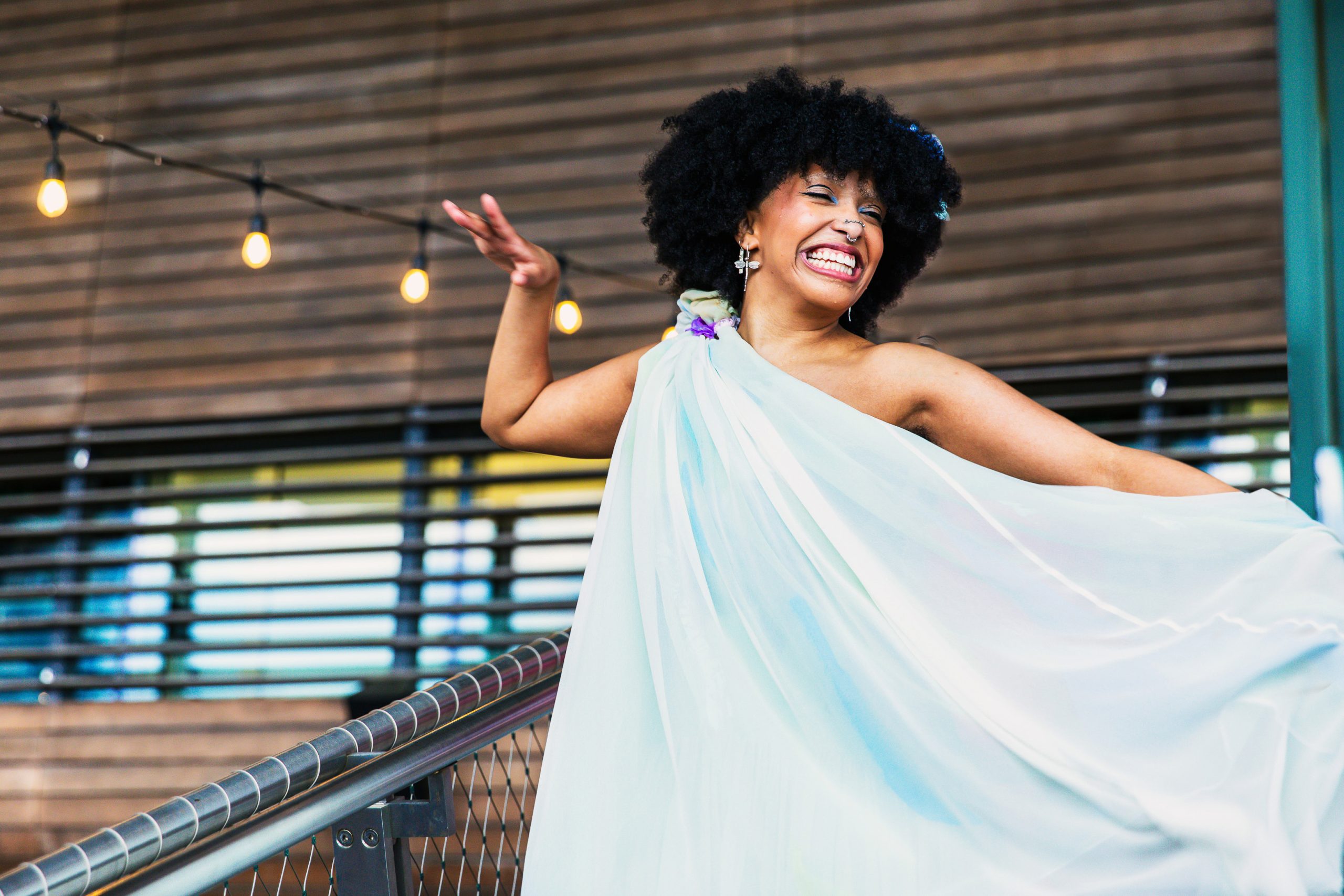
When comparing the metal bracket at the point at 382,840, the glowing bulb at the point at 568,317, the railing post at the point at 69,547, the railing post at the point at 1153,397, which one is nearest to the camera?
the metal bracket at the point at 382,840

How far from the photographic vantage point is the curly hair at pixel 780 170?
1981 mm

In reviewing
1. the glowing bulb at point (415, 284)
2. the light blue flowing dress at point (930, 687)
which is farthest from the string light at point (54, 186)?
the light blue flowing dress at point (930, 687)

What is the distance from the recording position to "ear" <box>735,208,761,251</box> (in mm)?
2059

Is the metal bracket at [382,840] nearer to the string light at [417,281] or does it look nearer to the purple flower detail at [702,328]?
the purple flower detail at [702,328]

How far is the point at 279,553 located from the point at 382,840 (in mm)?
4863

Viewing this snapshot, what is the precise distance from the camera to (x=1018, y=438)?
174cm

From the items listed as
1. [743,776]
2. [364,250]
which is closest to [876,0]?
[364,250]

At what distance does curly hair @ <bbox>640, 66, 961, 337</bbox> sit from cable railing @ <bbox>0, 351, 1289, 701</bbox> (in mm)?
3766

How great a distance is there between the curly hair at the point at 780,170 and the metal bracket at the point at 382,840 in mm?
891

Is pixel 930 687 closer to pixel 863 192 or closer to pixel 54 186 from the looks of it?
pixel 863 192

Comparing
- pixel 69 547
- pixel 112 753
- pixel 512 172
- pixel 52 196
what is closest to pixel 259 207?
pixel 52 196

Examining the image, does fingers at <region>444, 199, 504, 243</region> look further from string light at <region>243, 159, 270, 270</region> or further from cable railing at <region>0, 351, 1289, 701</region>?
cable railing at <region>0, 351, 1289, 701</region>

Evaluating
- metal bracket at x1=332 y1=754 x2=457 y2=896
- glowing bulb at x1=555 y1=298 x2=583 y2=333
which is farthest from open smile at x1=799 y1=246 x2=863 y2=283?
glowing bulb at x1=555 y1=298 x2=583 y2=333

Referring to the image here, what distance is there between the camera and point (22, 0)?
7285 millimetres
